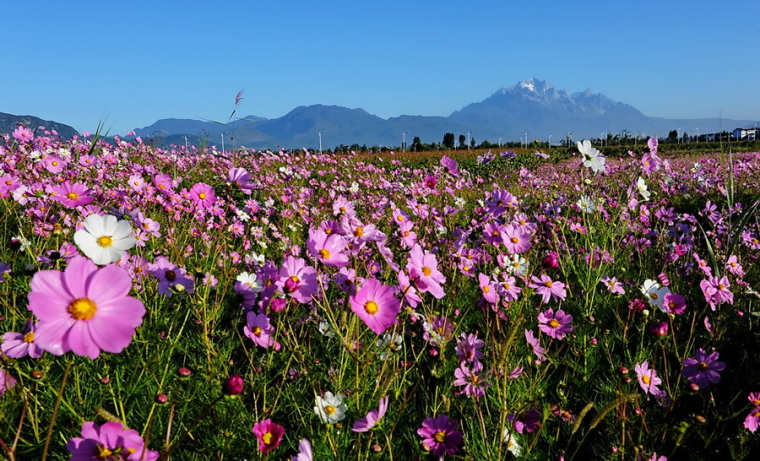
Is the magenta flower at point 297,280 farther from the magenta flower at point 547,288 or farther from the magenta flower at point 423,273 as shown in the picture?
the magenta flower at point 547,288

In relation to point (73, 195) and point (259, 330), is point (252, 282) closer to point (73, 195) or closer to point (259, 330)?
point (259, 330)

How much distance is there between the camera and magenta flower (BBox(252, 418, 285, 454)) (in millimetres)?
861

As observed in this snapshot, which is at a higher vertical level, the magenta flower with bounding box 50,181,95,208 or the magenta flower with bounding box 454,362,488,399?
the magenta flower with bounding box 50,181,95,208

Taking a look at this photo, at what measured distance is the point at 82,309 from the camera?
644mm

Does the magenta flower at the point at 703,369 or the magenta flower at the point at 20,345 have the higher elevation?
the magenta flower at the point at 20,345

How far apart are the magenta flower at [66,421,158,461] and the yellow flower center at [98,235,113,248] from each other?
396 millimetres

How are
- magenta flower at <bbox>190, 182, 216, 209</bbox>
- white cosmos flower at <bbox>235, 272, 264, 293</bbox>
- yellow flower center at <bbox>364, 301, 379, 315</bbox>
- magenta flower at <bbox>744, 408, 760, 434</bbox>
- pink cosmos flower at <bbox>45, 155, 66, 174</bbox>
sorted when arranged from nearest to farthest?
yellow flower center at <bbox>364, 301, 379, 315</bbox> < magenta flower at <bbox>744, 408, 760, 434</bbox> < white cosmos flower at <bbox>235, 272, 264, 293</bbox> < magenta flower at <bbox>190, 182, 216, 209</bbox> < pink cosmos flower at <bbox>45, 155, 66, 174</bbox>

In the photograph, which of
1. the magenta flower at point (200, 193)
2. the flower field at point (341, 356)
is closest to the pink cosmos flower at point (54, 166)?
the flower field at point (341, 356)

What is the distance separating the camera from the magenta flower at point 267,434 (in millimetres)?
861

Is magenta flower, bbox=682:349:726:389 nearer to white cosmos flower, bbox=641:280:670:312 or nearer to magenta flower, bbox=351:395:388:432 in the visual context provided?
white cosmos flower, bbox=641:280:670:312

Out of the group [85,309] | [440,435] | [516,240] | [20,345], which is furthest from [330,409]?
[516,240]

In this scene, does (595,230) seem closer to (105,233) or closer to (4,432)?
(105,233)

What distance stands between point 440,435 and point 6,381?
3.24 ft

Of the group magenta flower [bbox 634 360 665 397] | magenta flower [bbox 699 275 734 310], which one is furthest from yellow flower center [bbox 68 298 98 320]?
magenta flower [bbox 699 275 734 310]
